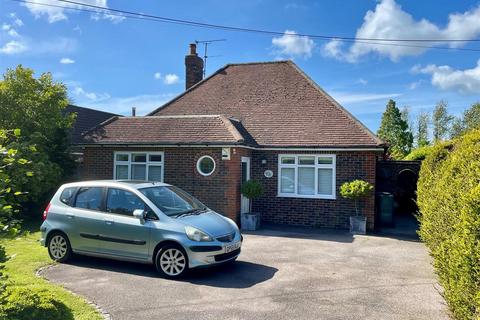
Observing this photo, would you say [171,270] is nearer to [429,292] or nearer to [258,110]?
[429,292]

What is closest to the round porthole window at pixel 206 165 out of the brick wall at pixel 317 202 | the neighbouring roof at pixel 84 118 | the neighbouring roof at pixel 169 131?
the neighbouring roof at pixel 169 131

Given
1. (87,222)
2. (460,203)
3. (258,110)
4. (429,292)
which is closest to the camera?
(460,203)

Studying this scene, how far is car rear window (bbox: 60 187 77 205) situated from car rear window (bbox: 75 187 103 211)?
17 cm

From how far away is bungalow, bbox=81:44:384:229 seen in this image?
42.1 ft

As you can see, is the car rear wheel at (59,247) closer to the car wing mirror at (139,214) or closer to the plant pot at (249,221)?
the car wing mirror at (139,214)

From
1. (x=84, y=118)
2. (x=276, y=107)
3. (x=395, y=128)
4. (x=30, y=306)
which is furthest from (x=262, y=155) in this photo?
(x=395, y=128)

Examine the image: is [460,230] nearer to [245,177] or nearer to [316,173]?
[316,173]

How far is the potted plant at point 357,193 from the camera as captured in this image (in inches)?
485

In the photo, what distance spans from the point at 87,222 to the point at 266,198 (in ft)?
24.1

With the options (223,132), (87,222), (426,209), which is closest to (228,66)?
(223,132)

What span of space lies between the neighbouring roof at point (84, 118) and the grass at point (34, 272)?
11037 mm

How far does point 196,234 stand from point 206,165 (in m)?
6.02

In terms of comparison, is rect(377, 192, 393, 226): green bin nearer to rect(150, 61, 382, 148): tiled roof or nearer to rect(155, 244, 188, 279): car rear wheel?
rect(150, 61, 382, 148): tiled roof

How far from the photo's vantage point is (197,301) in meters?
5.98
